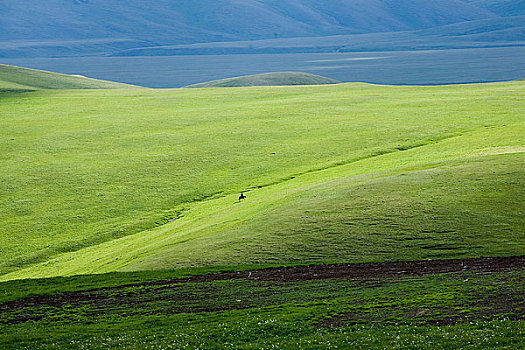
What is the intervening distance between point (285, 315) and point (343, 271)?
22.3 feet

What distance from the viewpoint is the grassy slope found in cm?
3161

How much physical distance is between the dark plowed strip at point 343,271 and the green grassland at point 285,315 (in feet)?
1.64

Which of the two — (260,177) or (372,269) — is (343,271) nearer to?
(372,269)

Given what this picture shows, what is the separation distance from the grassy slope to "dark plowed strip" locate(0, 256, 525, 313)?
4.03 feet

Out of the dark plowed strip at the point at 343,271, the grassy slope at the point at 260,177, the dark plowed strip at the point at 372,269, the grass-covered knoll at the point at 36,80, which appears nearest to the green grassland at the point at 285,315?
the dark plowed strip at the point at 343,271

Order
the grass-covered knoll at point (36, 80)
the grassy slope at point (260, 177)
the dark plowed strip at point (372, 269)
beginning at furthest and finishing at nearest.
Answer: the grass-covered knoll at point (36, 80), the grassy slope at point (260, 177), the dark plowed strip at point (372, 269)

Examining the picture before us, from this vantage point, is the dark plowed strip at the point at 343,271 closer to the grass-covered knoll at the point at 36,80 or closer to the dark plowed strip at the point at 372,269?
the dark plowed strip at the point at 372,269

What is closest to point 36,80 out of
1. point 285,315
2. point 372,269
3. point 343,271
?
point 343,271

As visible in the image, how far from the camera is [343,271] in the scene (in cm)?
2689

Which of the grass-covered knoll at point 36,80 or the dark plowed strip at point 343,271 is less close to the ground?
the grass-covered knoll at point 36,80

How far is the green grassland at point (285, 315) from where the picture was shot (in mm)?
17828

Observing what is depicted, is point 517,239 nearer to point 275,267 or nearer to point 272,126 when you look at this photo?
point 275,267

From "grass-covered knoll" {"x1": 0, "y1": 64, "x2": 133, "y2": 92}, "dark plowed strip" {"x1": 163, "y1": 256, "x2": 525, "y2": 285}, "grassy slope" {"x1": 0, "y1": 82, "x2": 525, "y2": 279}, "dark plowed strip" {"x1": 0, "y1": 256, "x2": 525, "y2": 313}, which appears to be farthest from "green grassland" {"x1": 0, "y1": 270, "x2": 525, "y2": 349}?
"grass-covered knoll" {"x1": 0, "y1": 64, "x2": 133, "y2": 92}

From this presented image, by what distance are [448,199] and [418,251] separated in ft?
21.7
